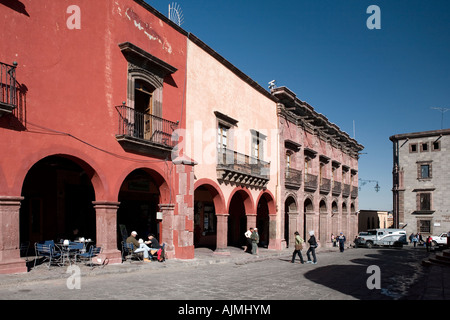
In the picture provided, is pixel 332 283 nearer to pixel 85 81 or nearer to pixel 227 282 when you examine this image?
pixel 227 282

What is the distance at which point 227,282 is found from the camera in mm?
11016

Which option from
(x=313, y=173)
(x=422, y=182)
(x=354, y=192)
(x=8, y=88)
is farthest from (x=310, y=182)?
(x=8, y=88)

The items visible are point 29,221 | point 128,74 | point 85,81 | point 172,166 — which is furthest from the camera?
point 172,166

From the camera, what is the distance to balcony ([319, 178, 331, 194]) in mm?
31472

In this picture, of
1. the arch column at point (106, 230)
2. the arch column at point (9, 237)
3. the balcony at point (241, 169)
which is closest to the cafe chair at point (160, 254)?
the arch column at point (106, 230)

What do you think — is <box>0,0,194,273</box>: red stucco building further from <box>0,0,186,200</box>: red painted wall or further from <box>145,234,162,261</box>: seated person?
<box>145,234,162,261</box>: seated person

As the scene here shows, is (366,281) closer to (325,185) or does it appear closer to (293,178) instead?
(293,178)

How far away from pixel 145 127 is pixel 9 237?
6.46 m

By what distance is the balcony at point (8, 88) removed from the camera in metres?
9.90

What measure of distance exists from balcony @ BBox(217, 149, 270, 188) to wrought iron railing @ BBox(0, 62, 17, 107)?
33.9 ft

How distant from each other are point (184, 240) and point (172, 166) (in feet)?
9.77

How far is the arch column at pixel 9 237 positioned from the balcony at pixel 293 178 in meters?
17.9

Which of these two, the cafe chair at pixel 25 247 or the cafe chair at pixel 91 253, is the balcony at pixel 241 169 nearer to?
the cafe chair at pixel 91 253
